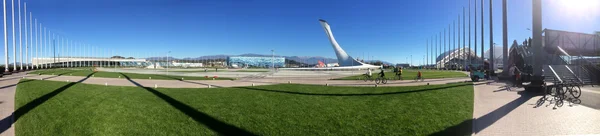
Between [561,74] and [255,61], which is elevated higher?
[255,61]

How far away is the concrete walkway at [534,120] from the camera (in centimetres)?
451

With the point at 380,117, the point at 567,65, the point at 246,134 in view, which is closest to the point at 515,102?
the point at 380,117

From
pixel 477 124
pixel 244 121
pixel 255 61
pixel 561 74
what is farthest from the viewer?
pixel 255 61

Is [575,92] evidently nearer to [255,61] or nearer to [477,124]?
[477,124]

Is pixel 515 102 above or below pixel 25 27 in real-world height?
below

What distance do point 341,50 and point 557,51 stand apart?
4853 centimetres

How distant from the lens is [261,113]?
19.5ft

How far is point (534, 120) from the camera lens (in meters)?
5.26

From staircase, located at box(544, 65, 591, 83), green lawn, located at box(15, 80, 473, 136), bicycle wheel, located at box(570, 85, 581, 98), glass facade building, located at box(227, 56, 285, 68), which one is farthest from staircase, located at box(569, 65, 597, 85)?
glass facade building, located at box(227, 56, 285, 68)

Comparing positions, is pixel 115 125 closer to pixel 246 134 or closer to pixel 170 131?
pixel 170 131

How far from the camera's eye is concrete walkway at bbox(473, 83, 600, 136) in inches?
178

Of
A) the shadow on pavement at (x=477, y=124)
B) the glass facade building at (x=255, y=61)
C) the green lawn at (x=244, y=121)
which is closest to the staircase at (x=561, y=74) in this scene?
the shadow on pavement at (x=477, y=124)

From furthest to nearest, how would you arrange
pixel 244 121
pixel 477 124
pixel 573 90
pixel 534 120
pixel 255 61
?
1. pixel 255 61
2. pixel 573 90
3. pixel 534 120
4. pixel 244 121
5. pixel 477 124

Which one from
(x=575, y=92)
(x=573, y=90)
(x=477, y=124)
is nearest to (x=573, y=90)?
(x=573, y=90)
